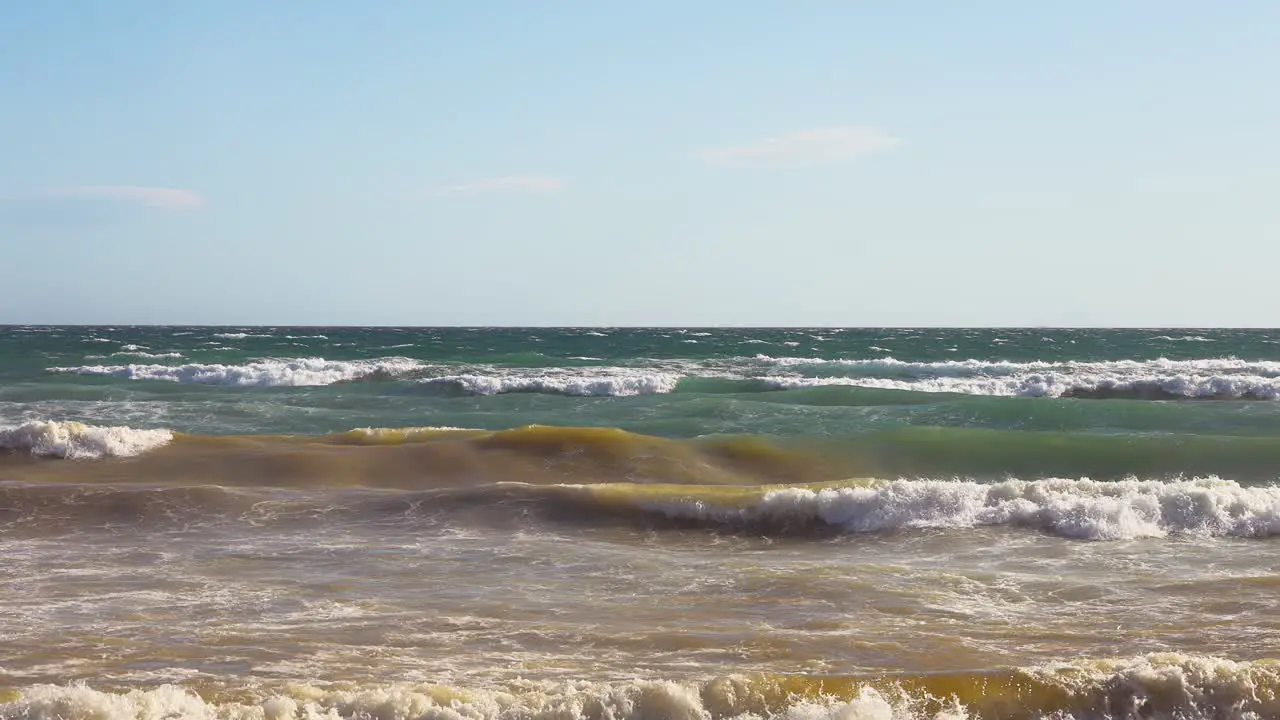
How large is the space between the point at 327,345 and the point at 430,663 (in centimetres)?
5790

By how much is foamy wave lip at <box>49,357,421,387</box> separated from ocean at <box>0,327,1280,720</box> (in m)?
13.0

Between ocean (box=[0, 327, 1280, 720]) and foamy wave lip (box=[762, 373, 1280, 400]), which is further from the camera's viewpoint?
foamy wave lip (box=[762, 373, 1280, 400])

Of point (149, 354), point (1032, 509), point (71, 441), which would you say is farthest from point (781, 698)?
point (149, 354)

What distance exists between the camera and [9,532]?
11.2 meters

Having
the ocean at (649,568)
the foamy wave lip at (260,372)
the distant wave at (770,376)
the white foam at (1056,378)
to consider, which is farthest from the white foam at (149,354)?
the white foam at (1056,378)

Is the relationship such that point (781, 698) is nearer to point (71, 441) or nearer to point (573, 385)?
point (71, 441)

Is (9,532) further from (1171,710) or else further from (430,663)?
(1171,710)

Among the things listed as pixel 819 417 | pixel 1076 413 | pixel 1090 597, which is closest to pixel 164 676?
pixel 1090 597

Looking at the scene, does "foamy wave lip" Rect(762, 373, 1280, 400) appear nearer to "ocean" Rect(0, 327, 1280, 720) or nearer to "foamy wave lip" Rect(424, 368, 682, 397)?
"foamy wave lip" Rect(424, 368, 682, 397)

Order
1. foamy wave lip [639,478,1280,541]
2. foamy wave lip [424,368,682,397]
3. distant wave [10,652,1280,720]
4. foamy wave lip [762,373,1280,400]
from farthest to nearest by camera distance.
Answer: foamy wave lip [424,368,682,397]
foamy wave lip [762,373,1280,400]
foamy wave lip [639,478,1280,541]
distant wave [10,652,1280,720]

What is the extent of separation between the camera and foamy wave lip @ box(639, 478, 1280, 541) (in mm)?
11359

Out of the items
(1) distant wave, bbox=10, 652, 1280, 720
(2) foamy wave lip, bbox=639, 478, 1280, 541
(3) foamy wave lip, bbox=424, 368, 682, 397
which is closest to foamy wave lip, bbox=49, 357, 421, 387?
(3) foamy wave lip, bbox=424, 368, 682, 397

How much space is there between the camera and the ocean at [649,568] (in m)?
6.10

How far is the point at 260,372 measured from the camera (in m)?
38.2
